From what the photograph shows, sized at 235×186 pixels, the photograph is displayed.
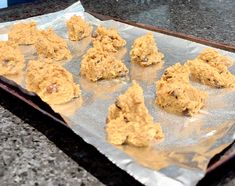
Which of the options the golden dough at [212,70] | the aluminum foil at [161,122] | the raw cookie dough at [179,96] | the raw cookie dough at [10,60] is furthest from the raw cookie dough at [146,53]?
the raw cookie dough at [10,60]

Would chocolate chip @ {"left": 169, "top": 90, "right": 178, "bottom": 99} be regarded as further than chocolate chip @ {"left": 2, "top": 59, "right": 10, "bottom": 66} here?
No

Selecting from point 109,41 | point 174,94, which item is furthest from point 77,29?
point 174,94

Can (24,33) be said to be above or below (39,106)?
below

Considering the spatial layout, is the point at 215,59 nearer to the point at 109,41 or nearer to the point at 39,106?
the point at 109,41

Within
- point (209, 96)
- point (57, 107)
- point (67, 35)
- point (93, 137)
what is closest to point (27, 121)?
point (57, 107)

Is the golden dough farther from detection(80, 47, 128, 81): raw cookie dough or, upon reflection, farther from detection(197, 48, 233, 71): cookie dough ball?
detection(80, 47, 128, 81): raw cookie dough

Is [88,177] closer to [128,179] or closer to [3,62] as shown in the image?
[128,179]

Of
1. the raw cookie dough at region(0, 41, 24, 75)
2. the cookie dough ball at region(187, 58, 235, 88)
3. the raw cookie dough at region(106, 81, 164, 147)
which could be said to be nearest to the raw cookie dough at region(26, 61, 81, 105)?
the raw cookie dough at region(0, 41, 24, 75)
